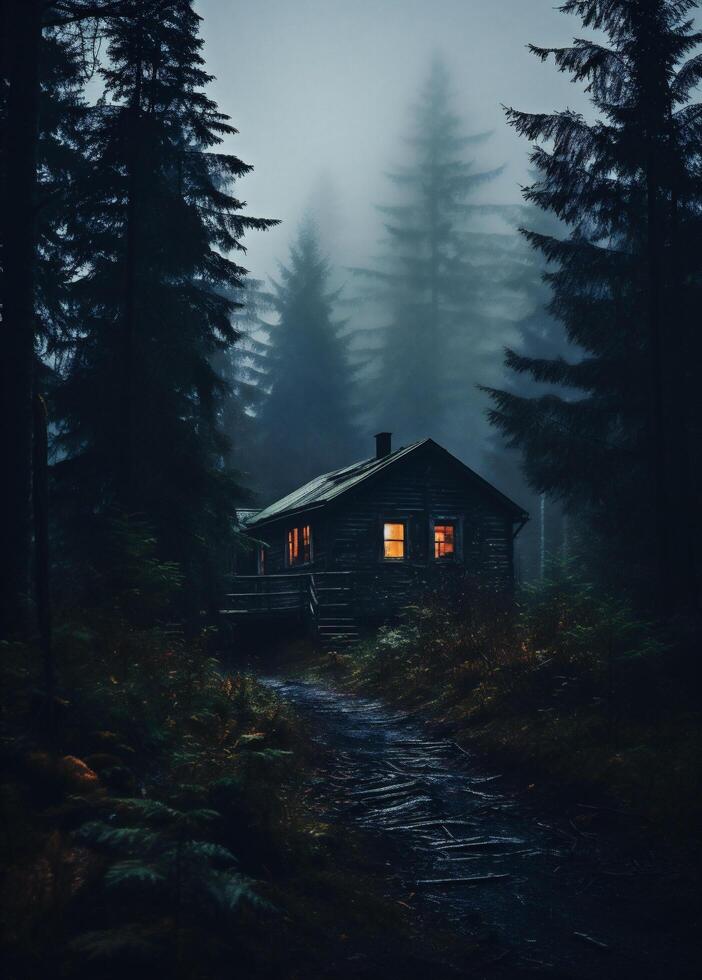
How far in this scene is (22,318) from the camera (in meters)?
8.26

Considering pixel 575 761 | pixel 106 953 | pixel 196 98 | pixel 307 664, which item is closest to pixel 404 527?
pixel 307 664

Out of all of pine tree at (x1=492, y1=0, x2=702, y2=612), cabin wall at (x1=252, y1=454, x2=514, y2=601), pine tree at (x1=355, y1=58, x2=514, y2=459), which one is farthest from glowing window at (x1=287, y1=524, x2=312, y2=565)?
pine tree at (x1=355, y1=58, x2=514, y2=459)

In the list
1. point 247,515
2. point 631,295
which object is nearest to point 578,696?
point 631,295

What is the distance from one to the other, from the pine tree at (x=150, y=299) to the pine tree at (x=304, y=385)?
3367cm

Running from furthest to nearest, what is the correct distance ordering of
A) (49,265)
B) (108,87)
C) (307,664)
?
(307,664) → (108,87) → (49,265)

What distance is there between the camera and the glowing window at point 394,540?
1069 inches

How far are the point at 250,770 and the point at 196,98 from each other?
15.4 metres

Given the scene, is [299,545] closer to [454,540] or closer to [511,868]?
[454,540]

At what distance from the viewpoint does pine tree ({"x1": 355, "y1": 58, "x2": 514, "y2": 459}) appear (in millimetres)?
58219

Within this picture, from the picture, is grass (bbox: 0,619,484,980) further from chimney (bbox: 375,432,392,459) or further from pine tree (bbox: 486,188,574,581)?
pine tree (bbox: 486,188,574,581)

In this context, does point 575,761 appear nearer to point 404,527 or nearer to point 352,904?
point 352,904

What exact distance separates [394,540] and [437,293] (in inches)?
1490

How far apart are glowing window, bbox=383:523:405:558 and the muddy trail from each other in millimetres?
18228

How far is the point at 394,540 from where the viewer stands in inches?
1069
